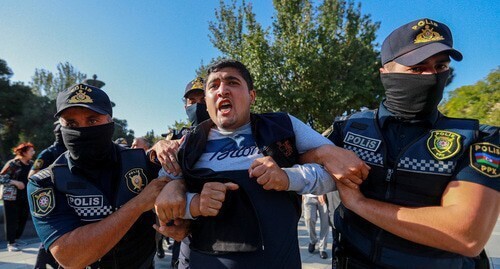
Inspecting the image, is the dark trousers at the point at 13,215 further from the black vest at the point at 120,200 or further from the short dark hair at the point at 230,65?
the short dark hair at the point at 230,65

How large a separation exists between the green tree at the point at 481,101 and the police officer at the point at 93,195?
443 inches

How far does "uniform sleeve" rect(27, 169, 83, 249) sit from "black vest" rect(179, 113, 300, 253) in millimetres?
779

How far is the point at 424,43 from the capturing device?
61.2 inches

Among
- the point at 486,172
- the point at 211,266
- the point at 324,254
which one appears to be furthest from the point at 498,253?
the point at 211,266

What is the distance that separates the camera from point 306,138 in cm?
168

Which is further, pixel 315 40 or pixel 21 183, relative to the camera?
pixel 315 40

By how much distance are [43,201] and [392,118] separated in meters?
2.14

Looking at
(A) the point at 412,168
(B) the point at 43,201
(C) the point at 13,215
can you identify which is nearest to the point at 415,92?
(A) the point at 412,168

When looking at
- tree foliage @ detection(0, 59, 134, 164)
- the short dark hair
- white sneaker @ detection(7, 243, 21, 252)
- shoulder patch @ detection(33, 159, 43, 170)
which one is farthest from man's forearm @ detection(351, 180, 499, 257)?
tree foliage @ detection(0, 59, 134, 164)

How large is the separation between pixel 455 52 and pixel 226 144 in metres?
1.31

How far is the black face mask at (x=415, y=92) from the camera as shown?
158cm

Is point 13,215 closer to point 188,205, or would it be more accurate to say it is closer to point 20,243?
point 20,243

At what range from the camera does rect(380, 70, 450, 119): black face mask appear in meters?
1.58

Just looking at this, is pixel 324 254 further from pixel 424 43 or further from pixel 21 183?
pixel 21 183
